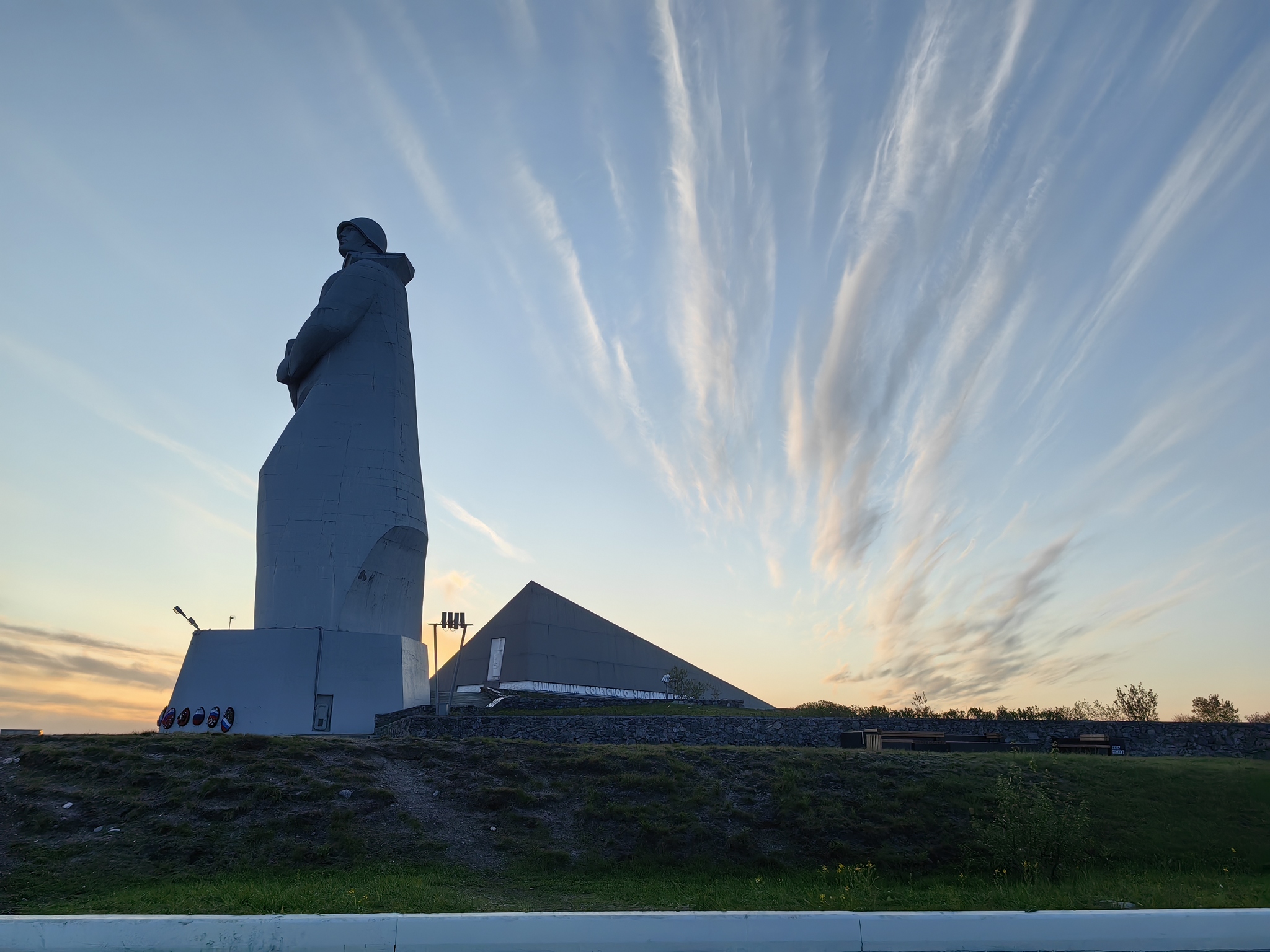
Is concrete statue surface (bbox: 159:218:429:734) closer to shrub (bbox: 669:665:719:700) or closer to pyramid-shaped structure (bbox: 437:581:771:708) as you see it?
pyramid-shaped structure (bbox: 437:581:771:708)

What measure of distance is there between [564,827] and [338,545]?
13.2 m

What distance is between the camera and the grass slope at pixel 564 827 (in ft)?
36.7

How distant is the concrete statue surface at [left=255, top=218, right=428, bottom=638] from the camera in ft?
79.6

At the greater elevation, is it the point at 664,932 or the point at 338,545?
the point at 338,545

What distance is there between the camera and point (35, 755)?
15461mm

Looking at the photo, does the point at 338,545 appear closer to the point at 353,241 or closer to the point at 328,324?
the point at 328,324

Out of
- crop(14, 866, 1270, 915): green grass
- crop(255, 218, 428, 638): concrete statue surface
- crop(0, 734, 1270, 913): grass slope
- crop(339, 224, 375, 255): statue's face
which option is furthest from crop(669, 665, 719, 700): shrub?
crop(14, 866, 1270, 915): green grass

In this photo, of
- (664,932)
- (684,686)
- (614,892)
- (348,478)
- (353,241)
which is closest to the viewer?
(664,932)

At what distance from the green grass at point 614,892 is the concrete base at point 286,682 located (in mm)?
11703

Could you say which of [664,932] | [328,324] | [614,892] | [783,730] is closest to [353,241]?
[328,324]

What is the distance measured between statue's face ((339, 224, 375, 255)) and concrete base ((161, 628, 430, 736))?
517 inches

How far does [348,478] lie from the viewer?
82.2ft

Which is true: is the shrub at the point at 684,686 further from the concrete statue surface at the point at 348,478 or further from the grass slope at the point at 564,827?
the grass slope at the point at 564,827

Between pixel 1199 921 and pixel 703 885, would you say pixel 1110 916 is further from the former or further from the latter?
pixel 703 885
